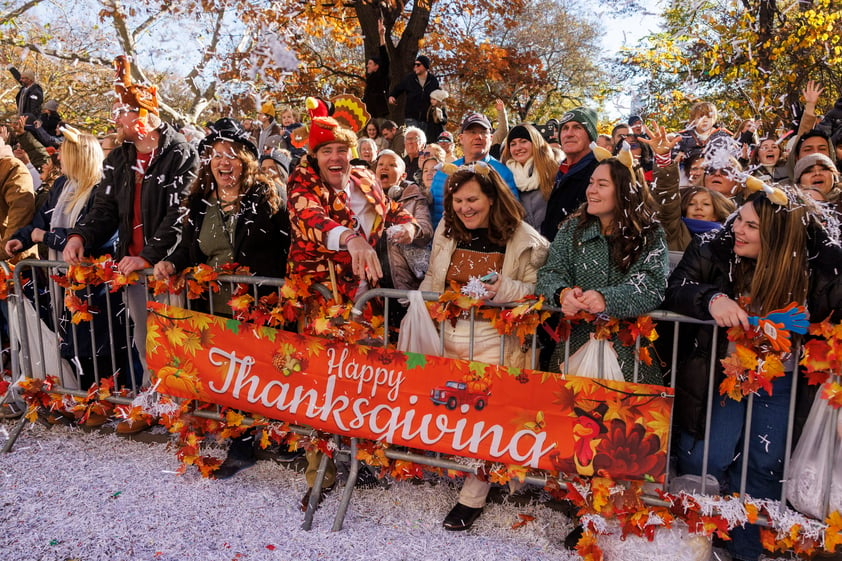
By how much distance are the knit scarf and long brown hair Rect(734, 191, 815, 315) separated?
5.62 feet

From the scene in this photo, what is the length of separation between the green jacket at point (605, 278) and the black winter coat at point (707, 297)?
12 centimetres

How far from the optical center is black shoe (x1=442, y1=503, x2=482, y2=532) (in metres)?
3.33

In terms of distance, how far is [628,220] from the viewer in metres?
3.21

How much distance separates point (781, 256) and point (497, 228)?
1.43m

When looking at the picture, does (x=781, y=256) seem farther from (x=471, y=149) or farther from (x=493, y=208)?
(x=471, y=149)

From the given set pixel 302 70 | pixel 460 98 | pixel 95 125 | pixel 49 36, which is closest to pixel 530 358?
pixel 49 36

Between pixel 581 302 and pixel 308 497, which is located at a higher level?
pixel 581 302

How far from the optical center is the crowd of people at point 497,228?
9.57ft

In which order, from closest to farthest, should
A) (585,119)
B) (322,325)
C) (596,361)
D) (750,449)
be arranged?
(750,449), (596,361), (322,325), (585,119)

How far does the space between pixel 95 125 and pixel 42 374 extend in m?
18.1

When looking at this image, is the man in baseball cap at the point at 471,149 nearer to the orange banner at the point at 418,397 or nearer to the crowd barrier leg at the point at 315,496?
the orange banner at the point at 418,397

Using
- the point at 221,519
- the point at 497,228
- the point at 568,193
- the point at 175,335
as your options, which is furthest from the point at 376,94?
the point at 221,519

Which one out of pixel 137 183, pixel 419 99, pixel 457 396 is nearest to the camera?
pixel 457 396

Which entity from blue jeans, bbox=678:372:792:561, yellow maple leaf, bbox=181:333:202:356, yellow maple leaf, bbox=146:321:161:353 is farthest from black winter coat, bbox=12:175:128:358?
blue jeans, bbox=678:372:792:561
